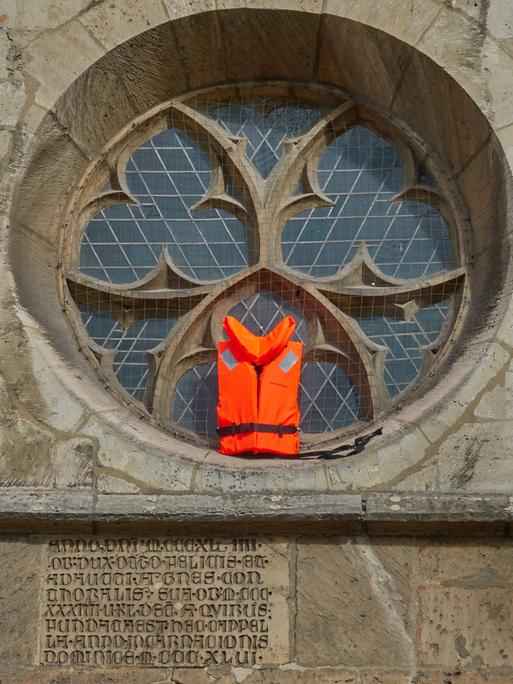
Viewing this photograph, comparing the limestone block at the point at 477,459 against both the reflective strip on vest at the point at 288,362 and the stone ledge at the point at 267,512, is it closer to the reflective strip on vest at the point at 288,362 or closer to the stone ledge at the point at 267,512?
the stone ledge at the point at 267,512

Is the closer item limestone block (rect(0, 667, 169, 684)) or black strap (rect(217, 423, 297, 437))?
limestone block (rect(0, 667, 169, 684))

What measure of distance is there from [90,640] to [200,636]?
0.55 m

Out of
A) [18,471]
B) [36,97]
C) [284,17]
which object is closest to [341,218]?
[284,17]

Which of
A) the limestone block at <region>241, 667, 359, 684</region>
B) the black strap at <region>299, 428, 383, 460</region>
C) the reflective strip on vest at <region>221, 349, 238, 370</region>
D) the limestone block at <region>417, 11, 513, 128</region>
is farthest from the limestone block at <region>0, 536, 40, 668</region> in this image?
the limestone block at <region>417, 11, 513, 128</region>

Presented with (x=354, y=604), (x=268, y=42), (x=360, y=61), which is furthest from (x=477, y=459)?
(x=268, y=42)

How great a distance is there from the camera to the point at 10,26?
8.66 metres

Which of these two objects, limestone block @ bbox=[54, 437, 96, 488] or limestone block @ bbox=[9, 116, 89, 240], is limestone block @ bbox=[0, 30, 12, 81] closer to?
limestone block @ bbox=[9, 116, 89, 240]

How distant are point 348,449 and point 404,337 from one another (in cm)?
98

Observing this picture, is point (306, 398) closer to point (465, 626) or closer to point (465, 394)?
point (465, 394)

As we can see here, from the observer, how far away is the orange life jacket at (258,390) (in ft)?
26.4

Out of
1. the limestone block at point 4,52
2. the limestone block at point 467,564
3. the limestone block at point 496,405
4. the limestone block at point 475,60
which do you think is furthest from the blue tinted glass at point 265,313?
the limestone block at point 4,52

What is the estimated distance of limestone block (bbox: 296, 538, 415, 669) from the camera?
743cm

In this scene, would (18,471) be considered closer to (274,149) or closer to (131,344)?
(131,344)

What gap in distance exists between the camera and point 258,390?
8.13 metres
